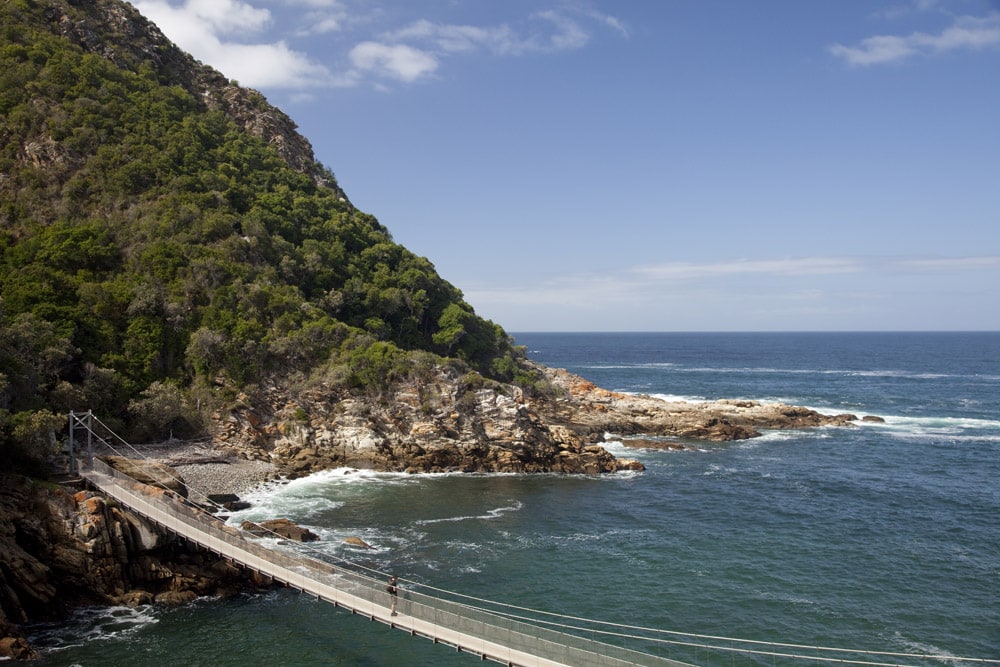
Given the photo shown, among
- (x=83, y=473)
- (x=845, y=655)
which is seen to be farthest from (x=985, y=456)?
Result: (x=83, y=473)

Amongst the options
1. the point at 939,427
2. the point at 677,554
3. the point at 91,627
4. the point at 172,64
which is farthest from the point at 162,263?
the point at 939,427

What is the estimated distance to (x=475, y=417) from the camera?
170 feet

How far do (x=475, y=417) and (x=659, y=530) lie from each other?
62.1ft

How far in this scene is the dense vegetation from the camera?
45.6 m

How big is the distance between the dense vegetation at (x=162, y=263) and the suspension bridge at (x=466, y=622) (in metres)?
11.8

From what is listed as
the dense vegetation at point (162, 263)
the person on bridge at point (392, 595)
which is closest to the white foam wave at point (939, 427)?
the dense vegetation at point (162, 263)

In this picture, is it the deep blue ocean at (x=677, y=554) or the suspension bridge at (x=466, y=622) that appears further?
the deep blue ocean at (x=677, y=554)

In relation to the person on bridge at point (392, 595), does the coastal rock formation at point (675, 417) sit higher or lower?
higher

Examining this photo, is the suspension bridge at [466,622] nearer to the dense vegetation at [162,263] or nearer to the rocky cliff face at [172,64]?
the dense vegetation at [162,263]

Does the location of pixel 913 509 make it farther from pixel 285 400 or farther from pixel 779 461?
pixel 285 400

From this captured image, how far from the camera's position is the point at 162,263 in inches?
2106

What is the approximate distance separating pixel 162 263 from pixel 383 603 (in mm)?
41187

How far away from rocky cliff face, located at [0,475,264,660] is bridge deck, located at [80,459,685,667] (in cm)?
134

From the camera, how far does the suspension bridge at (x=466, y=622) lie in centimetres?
1984
